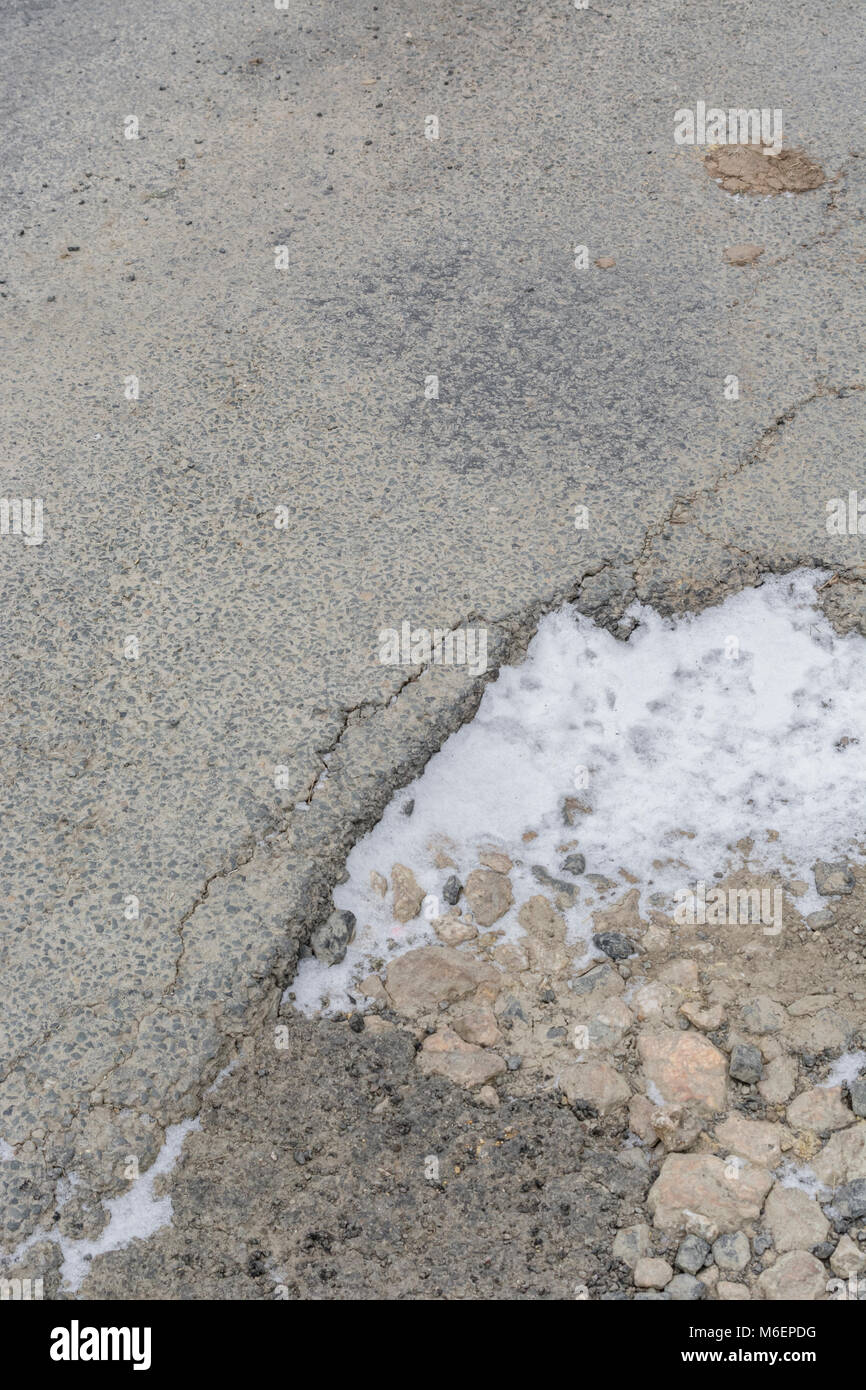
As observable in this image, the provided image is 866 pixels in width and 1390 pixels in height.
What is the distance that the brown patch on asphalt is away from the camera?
4.72 metres

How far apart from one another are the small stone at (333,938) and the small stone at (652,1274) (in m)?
0.95

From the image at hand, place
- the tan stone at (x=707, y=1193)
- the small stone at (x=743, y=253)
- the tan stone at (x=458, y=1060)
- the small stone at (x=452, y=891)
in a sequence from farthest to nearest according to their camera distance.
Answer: the small stone at (x=743, y=253)
the small stone at (x=452, y=891)
the tan stone at (x=458, y=1060)
the tan stone at (x=707, y=1193)

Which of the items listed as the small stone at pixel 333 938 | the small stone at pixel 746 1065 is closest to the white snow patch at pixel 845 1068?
the small stone at pixel 746 1065

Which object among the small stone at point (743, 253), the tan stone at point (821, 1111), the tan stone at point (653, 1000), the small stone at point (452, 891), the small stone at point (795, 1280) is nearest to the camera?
the small stone at point (795, 1280)

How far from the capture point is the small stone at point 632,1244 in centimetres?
225

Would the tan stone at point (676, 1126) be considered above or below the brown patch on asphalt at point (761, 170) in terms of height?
below

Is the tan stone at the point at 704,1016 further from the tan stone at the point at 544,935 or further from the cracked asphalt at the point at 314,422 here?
the cracked asphalt at the point at 314,422

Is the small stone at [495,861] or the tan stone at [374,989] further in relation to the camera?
the small stone at [495,861]

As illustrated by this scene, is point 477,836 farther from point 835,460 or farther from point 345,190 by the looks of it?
point 345,190

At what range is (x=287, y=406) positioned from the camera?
3936 millimetres

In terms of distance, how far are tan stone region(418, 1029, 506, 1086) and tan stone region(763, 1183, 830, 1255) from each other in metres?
0.63

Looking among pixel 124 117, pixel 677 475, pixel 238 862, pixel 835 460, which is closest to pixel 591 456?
pixel 677 475

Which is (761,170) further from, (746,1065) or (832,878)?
(746,1065)

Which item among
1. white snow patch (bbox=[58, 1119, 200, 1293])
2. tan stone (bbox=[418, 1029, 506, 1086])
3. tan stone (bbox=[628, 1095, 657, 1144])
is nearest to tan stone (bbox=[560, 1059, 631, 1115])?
tan stone (bbox=[628, 1095, 657, 1144])
